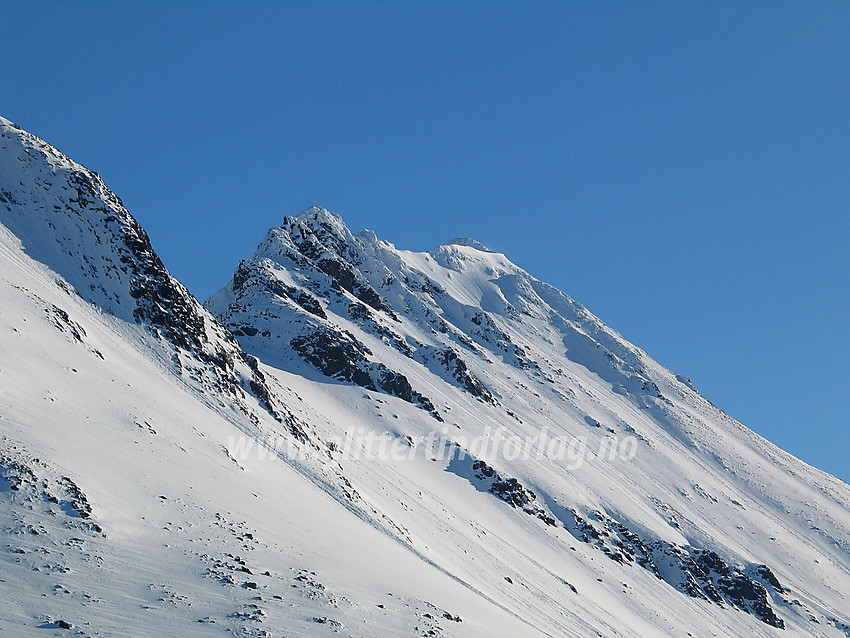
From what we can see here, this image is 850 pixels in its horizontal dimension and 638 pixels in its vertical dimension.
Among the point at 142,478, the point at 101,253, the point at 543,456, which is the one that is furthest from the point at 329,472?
the point at 543,456

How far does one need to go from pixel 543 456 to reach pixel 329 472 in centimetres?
5117

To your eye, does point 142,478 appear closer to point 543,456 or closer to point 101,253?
point 101,253

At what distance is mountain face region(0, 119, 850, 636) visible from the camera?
25938mm

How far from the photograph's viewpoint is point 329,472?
51.2 meters

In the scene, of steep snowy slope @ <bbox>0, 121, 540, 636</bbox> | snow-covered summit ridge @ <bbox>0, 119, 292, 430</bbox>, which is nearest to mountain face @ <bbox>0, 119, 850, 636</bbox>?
steep snowy slope @ <bbox>0, 121, 540, 636</bbox>

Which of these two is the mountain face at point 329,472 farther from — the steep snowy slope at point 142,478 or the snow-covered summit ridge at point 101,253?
the snow-covered summit ridge at point 101,253

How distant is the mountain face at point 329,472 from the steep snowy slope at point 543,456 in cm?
49

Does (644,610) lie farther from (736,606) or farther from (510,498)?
(736,606)

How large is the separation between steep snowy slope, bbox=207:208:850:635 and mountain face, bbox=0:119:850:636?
494mm

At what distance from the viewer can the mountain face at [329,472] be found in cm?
2594

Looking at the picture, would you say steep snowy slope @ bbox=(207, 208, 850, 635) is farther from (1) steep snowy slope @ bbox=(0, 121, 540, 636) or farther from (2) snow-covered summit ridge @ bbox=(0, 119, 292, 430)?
(2) snow-covered summit ridge @ bbox=(0, 119, 292, 430)

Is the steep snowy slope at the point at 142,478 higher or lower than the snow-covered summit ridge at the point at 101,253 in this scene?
Result: lower

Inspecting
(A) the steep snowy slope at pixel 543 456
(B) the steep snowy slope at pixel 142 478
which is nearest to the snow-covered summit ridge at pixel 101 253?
(B) the steep snowy slope at pixel 142 478

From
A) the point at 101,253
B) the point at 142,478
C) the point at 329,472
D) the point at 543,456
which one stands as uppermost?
the point at 543,456
